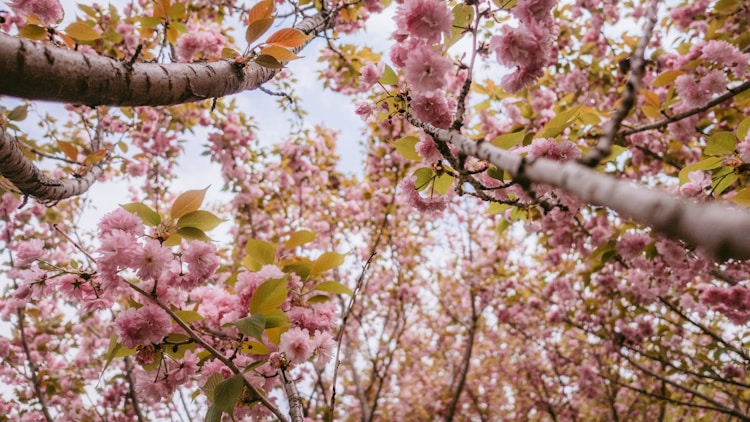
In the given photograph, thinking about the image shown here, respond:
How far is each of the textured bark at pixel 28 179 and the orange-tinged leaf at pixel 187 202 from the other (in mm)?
570

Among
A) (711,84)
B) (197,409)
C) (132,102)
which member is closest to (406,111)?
(132,102)

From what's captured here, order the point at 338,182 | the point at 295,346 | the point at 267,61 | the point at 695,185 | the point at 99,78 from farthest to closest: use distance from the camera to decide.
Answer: the point at 338,182, the point at 695,185, the point at 295,346, the point at 267,61, the point at 99,78

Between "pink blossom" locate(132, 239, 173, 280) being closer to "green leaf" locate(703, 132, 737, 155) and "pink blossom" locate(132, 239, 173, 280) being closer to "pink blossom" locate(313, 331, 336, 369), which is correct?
"pink blossom" locate(313, 331, 336, 369)

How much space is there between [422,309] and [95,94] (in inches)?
357

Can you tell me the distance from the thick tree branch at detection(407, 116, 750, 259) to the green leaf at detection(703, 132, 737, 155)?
5.43ft

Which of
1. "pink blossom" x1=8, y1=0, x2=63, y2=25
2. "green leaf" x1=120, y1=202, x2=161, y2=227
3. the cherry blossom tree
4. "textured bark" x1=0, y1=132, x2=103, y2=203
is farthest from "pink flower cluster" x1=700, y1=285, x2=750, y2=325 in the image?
"pink blossom" x1=8, y1=0, x2=63, y2=25

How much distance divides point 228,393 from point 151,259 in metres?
0.51

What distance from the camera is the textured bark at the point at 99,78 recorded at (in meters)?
0.78

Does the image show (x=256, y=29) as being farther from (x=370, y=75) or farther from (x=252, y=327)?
(x=252, y=327)

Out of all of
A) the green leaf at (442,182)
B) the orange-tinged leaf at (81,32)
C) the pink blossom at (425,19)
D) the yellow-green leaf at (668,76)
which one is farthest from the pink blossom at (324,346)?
the yellow-green leaf at (668,76)

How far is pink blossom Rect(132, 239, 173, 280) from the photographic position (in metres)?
1.28

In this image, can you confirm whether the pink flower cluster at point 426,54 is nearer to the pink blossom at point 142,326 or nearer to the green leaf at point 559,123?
the green leaf at point 559,123

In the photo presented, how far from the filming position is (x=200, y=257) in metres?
1.62

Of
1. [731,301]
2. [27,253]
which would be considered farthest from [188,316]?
[731,301]
